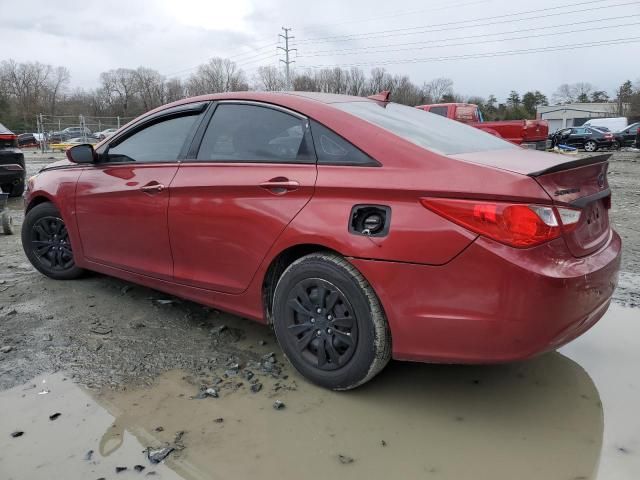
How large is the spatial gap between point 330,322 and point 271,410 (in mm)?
523

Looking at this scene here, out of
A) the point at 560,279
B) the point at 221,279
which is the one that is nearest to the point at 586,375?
the point at 560,279

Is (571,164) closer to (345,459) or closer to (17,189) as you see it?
(345,459)

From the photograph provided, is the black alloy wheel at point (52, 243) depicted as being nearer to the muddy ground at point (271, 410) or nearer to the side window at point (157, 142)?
the muddy ground at point (271, 410)

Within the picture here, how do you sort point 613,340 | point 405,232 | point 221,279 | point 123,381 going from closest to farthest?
point 405,232 < point 123,381 < point 221,279 < point 613,340

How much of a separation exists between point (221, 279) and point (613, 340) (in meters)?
2.52

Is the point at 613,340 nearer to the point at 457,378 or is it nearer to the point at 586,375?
the point at 586,375

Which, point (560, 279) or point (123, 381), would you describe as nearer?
point (560, 279)

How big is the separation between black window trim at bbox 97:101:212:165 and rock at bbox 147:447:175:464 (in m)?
1.77

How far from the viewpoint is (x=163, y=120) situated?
369 centimetres

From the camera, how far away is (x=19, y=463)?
2258 millimetres

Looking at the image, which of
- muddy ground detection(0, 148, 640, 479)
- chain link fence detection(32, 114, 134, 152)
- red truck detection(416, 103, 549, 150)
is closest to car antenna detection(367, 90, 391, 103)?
muddy ground detection(0, 148, 640, 479)

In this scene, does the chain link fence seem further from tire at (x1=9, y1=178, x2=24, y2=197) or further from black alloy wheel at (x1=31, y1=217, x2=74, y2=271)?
black alloy wheel at (x1=31, y1=217, x2=74, y2=271)

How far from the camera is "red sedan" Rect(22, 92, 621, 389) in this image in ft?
7.30

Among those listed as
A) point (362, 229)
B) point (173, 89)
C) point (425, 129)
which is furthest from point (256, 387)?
point (173, 89)
